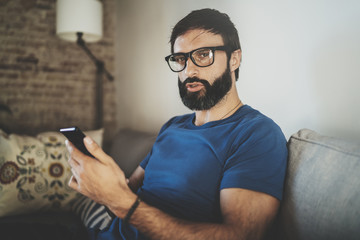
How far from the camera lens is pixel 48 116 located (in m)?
2.49

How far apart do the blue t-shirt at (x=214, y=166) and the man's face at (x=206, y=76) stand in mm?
101

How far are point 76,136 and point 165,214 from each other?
35 cm

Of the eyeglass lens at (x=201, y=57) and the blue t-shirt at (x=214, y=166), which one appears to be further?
the eyeglass lens at (x=201, y=57)

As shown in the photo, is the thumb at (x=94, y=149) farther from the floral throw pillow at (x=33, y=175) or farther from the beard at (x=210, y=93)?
the floral throw pillow at (x=33, y=175)

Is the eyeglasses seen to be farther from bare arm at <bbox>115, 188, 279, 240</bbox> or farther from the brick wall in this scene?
the brick wall

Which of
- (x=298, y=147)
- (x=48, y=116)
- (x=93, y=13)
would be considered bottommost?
(x=48, y=116)

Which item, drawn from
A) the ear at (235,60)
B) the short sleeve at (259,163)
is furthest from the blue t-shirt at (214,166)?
the ear at (235,60)

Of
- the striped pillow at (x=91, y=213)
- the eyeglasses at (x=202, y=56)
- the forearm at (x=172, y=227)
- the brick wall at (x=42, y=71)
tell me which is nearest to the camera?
the forearm at (x=172, y=227)

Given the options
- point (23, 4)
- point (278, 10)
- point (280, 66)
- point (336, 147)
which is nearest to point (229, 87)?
point (280, 66)

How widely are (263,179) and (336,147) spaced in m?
0.21

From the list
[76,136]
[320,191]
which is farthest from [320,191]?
[76,136]

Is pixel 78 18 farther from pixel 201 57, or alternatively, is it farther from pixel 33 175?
pixel 201 57

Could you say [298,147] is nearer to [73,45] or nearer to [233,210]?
[233,210]

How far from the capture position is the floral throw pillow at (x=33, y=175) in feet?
4.87
